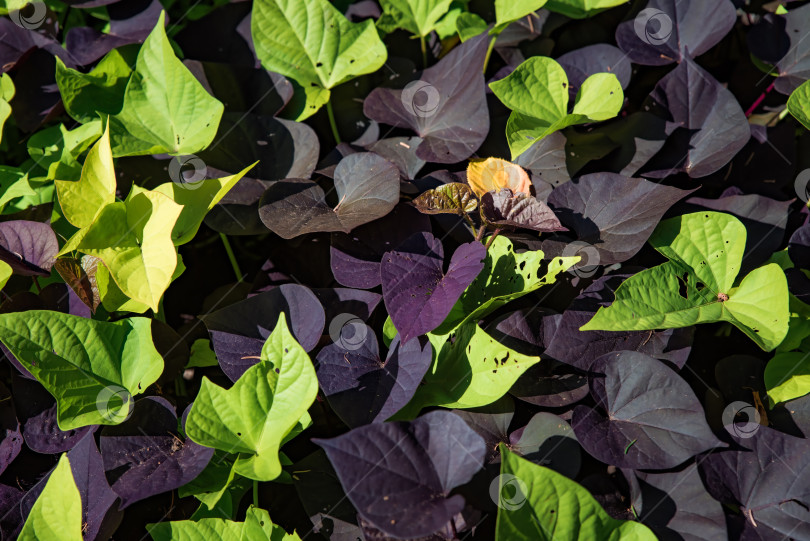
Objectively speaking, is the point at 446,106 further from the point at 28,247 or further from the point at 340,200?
the point at 28,247

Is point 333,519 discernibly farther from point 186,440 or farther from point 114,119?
point 114,119

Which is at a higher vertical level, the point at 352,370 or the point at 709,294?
the point at 709,294

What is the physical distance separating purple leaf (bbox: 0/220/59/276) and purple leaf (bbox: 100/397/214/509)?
13.4 inches

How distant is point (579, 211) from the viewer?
1.02 meters

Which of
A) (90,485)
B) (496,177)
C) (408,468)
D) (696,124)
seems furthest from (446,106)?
(90,485)

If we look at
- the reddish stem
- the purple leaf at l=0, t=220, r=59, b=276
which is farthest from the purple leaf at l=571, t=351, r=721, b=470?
the purple leaf at l=0, t=220, r=59, b=276

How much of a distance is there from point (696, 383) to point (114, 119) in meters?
1.12

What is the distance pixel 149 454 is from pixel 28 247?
1.51 feet

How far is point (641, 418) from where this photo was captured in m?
0.83

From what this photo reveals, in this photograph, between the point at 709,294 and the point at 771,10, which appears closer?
the point at 709,294

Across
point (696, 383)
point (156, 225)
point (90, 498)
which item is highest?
point (156, 225)

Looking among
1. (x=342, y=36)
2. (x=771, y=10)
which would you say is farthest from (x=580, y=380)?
(x=771, y=10)

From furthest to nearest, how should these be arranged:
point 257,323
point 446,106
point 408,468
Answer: point 446,106 → point 257,323 → point 408,468

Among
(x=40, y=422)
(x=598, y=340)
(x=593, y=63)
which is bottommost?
(x=40, y=422)
